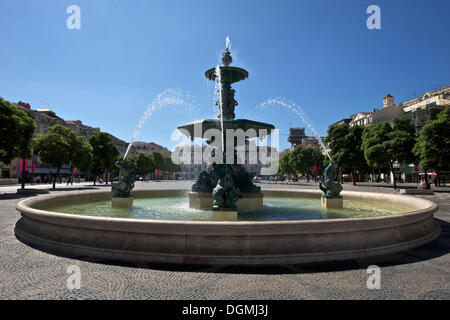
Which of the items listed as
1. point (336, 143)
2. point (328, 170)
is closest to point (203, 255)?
point (328, 170)

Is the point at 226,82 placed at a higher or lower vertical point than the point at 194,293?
higher

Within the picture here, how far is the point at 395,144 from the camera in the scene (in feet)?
112

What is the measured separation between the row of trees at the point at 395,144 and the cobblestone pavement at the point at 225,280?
1164 inches

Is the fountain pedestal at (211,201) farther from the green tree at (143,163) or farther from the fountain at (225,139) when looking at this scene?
the green tree at (143,163)

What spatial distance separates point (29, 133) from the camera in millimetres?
26156

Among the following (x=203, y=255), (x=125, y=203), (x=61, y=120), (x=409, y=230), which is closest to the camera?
(x=203, y=255)

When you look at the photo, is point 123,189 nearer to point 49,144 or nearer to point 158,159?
point 49,144

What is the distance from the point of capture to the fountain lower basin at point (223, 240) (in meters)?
4.95

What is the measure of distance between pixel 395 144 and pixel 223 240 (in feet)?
119

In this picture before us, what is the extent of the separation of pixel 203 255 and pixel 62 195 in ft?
31.0

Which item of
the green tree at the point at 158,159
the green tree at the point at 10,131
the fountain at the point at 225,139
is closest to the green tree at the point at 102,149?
the green tree at the point at 10,131

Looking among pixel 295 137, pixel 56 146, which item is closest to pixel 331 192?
pixel 56 146

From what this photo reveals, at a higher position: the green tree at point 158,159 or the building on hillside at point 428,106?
the building on hillside at point 428,106
